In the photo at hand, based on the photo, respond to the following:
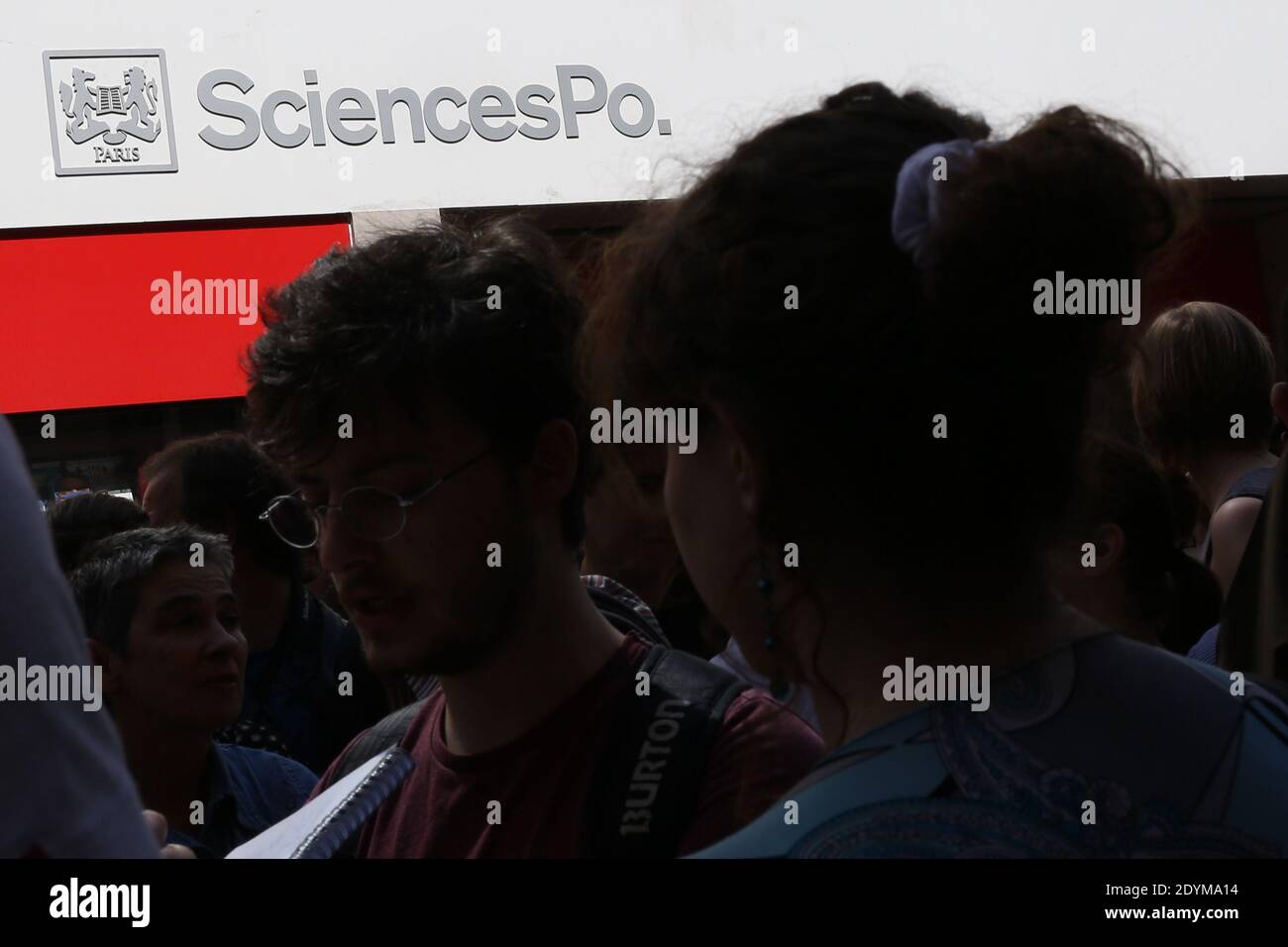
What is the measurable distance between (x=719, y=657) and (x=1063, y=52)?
302 inches

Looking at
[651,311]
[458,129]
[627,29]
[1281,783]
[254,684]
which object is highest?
[627,29]

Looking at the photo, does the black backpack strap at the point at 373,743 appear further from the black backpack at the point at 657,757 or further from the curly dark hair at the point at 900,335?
the curly dark hair at the point at 900,335

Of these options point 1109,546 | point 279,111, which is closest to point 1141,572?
point 1109,546

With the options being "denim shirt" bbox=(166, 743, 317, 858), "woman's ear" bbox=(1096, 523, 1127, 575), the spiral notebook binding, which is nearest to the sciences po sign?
"denim shirt" bbox=(166, 743, 317, 858)

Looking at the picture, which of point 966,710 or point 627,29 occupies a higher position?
point 627,29

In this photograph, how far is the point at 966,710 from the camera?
108cm

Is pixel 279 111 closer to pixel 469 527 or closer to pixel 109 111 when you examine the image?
pixel 109 111

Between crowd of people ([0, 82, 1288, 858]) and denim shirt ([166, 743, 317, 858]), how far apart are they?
0.83 metres

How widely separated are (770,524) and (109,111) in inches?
316

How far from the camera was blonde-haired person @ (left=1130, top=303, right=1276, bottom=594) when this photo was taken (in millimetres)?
2928

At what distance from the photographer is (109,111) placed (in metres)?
8.29

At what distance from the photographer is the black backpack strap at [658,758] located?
1.48 meters

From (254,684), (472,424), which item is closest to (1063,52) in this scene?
(254,684)
